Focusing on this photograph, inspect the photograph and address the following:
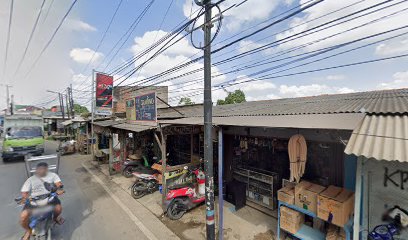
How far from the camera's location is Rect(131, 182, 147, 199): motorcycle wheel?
767 centimetres

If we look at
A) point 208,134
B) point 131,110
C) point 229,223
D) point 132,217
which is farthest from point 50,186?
point 131,110

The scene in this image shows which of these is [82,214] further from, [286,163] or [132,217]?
[286,163]

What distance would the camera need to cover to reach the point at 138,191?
7.73 m

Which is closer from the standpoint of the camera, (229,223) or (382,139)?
(382,139)

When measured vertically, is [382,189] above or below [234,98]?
below

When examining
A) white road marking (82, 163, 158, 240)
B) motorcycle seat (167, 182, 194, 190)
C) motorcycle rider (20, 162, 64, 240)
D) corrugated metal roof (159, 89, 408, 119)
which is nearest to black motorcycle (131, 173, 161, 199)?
white road marking (82, 163, 158, 240)

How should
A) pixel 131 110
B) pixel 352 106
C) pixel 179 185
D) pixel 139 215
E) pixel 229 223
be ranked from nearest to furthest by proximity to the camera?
pixel 352 106
pixel 229 223
pixel 139 215
pixel 179 185
pixel 131 110

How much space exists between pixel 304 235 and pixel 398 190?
2.12 m

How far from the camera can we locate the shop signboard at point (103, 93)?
13.1 metres

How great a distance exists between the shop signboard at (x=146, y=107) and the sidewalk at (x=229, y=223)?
10.4ft

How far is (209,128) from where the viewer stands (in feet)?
14.3

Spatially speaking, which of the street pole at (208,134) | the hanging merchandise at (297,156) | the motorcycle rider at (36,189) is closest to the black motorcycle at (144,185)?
the motorcycle rider at (36,189)

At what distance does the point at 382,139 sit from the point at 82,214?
7.72m

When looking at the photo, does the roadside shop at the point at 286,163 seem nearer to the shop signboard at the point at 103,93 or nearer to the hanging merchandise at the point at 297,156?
→ the hanging merchandise at the point at 297,156
